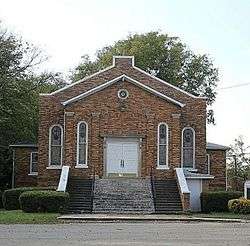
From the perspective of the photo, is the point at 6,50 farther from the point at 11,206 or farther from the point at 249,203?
the point at 249,203

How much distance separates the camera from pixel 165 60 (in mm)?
60250

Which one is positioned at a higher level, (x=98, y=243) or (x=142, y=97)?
(x=142, y=97)

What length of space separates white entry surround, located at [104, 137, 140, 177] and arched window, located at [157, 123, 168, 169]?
128cm

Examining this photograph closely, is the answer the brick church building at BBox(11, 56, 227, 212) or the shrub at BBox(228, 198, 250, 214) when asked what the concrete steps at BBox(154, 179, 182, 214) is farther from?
the shrub at BBox(228, 198, 250, 214)

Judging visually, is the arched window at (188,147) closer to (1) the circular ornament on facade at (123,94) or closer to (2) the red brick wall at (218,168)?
(2) the red brick wall at (218,168)

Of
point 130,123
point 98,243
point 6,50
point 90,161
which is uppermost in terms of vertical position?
point 6,50

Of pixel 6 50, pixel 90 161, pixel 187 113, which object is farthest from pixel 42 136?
pixel 187 113

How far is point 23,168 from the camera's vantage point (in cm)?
4303

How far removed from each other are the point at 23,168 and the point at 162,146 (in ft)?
33.6

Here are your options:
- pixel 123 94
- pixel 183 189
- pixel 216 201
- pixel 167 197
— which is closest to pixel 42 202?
pixel 167 197

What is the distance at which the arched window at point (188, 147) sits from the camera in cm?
4028

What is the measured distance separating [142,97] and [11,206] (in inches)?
404

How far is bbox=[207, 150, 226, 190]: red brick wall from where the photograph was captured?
142ft

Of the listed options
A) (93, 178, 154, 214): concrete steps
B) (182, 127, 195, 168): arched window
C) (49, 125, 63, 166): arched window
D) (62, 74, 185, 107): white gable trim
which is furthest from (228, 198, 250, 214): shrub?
(49, 125, 63, 166): arched window
